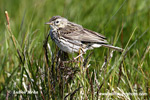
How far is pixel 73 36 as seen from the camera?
15.1 feet

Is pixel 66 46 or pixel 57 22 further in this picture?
pixel 57 22

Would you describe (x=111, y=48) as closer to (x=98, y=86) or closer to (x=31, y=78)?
(x=98, y=86)

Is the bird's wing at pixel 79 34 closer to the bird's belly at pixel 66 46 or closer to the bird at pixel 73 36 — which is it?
the bird at pixel 73 36

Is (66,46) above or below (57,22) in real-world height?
below

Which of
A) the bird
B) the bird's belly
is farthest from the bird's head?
the bird's belly

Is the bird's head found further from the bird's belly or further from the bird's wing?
the bird's belly

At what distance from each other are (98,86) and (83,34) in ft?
3.91

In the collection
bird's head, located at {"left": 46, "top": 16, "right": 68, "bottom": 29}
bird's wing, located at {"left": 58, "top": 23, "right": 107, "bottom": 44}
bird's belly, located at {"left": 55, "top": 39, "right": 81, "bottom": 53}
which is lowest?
bird's belly, located at {"left": 55, "top": 39, "right": 81, "bottom": 53}

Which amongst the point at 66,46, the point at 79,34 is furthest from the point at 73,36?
the point at 66,46

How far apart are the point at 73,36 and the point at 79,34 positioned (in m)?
0.10

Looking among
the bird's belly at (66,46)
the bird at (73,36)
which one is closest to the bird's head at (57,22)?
the bird at (73,36)

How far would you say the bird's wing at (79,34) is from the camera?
4348 mm

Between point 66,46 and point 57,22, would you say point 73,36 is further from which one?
point 66,46

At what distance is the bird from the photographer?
4336 millimetres
